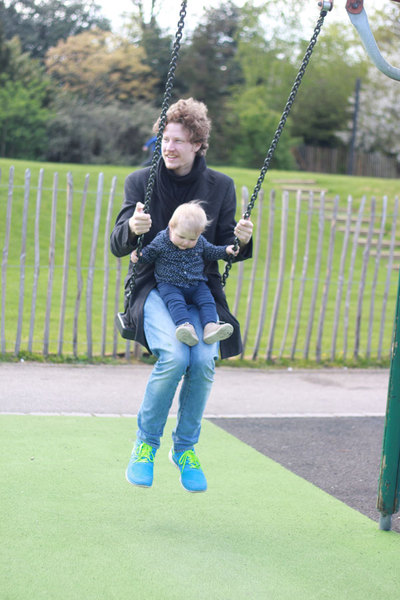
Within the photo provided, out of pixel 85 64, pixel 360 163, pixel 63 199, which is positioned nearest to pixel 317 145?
pixel 360 163

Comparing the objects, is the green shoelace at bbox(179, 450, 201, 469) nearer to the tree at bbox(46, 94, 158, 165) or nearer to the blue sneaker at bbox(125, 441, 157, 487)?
the blue sneaker at bbox(125, 441, 157, 487)

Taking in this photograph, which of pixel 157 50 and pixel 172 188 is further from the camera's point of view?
pixel 157 50

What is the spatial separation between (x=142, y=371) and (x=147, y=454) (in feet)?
14.5

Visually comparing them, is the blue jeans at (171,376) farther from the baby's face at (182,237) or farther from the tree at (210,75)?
the tree at (210,75)

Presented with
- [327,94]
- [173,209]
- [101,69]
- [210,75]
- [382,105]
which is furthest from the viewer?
[327,94]

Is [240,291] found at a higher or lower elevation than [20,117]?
lower

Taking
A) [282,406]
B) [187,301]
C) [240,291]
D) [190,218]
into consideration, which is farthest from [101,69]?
[190,218]

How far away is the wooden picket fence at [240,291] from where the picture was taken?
8.62 m

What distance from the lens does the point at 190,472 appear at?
13.2 ft

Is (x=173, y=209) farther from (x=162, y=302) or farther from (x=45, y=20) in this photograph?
(x=45, y=20)

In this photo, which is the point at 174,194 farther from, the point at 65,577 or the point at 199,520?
the point at 65,577

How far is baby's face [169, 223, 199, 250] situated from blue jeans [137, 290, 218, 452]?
32 cm

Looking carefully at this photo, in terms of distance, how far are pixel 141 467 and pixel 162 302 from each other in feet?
2.73

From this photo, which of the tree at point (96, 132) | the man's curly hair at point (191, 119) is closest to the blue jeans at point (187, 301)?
the man's curly hair at point (191, 119)
